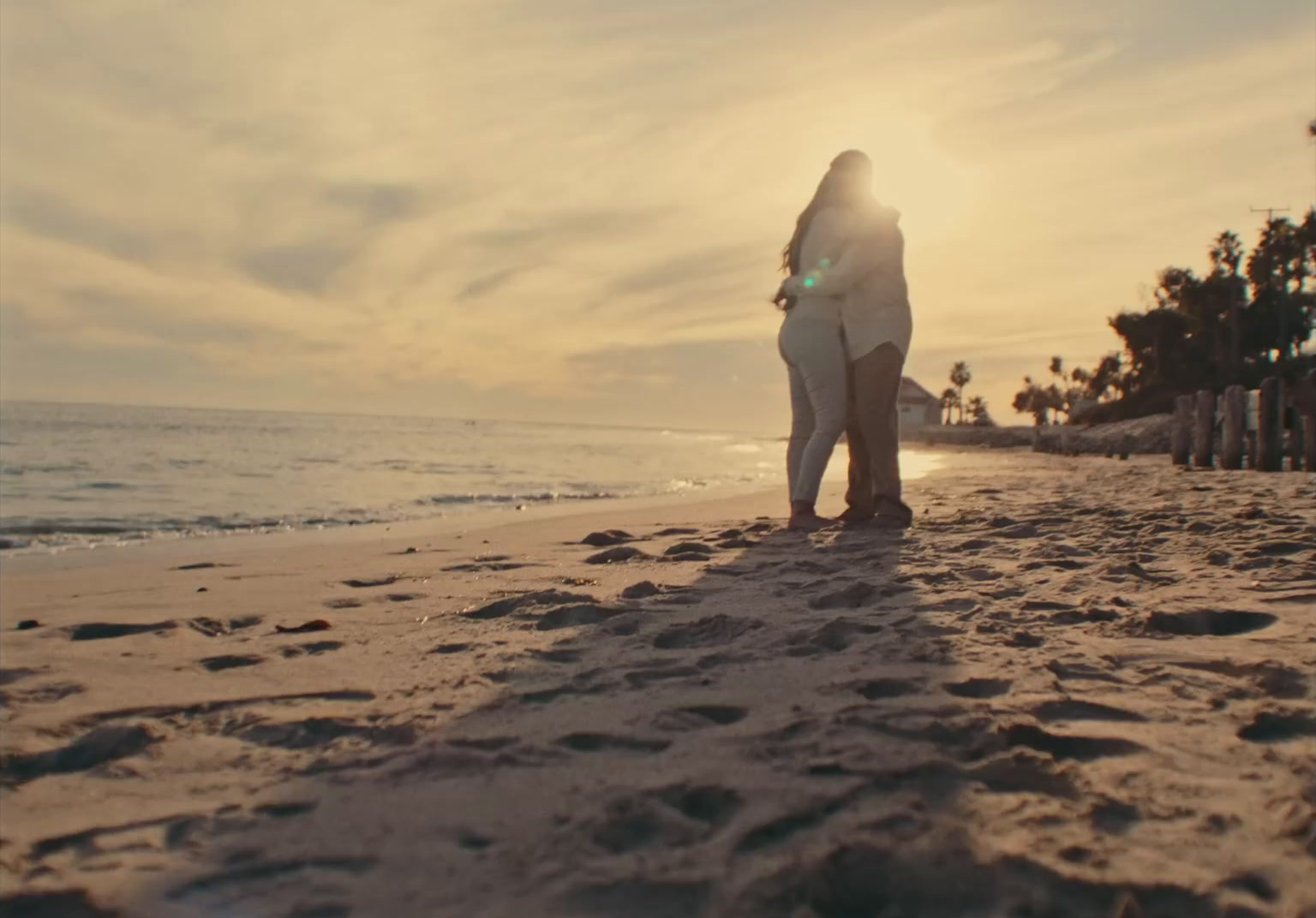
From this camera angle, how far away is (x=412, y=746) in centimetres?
216

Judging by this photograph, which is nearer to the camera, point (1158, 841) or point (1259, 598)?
point (1158, 841)

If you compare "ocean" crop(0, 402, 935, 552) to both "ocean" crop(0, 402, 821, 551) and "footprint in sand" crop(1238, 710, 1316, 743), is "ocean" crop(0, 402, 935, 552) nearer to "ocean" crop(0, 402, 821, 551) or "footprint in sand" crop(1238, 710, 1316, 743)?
"ocean" crop(0, 402, 821, 551)

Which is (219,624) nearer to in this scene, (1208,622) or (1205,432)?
(1208,622)

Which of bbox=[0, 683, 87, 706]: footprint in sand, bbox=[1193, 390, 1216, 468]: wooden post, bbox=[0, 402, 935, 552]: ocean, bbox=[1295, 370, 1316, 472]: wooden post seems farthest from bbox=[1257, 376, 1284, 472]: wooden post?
bbox=[0, 683, 87, 706]: footprint in sand

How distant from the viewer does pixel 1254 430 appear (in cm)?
1409

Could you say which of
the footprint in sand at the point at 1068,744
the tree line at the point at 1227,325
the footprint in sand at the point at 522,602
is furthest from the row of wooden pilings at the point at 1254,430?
the tree line at the point at 1227,325

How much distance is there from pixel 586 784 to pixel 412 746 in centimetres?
47

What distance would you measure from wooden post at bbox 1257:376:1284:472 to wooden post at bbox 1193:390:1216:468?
2.29m

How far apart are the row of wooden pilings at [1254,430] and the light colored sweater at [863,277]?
6741mm

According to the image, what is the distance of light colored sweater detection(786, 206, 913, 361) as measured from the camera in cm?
648

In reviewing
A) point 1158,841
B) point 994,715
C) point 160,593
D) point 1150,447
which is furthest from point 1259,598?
point 1150,447

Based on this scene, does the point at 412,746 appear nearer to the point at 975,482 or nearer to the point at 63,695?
the point at 63,695

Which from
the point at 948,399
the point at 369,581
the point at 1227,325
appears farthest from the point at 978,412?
the point at 369,581

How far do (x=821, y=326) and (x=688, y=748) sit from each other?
16.2 ft
